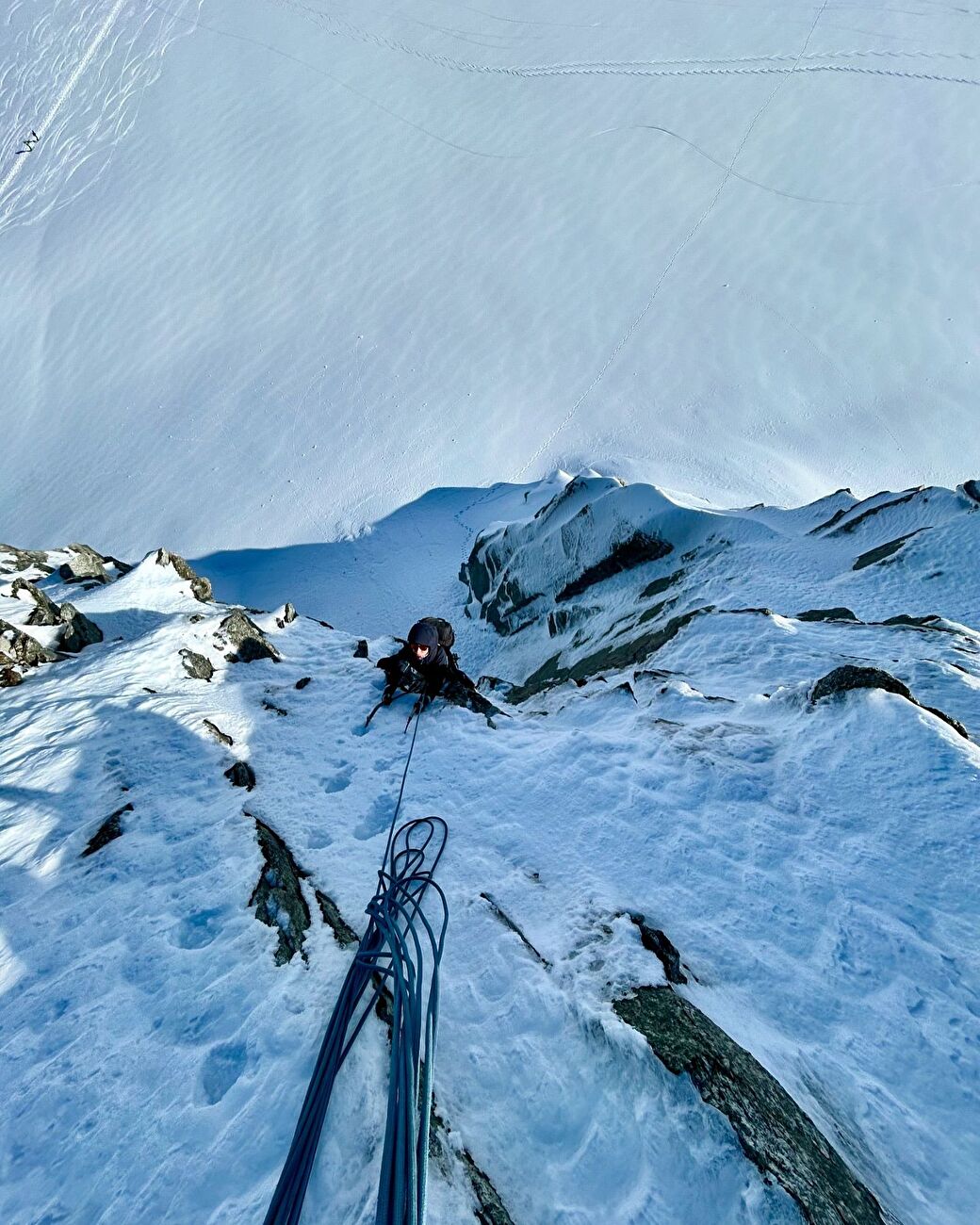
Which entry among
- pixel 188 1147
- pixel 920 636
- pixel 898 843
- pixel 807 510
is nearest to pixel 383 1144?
pixel 188 1147

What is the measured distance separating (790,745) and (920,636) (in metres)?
3.85

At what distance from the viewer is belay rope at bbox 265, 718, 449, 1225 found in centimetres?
236

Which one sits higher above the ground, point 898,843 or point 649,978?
point 898,843

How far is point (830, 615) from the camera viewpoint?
9.22m

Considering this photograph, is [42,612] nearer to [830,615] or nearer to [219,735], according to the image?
[219,735]

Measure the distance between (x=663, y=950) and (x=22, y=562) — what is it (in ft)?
55.4

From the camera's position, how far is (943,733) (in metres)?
4.54

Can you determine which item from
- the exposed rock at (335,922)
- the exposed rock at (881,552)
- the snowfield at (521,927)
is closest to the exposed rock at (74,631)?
the snowfield at (521,927)

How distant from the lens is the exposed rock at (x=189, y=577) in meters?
12.6

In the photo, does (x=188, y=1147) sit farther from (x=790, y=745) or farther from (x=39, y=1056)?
(x=790, y=745)

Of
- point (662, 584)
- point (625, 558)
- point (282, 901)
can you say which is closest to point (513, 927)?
point (282, 901)

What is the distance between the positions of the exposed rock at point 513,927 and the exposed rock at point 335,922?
90cm

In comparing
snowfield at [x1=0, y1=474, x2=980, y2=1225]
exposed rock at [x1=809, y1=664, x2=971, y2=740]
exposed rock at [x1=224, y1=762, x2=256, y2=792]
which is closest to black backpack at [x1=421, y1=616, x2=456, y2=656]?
snowfield at [x1=0, y1=474, x2=980, y2=1225]

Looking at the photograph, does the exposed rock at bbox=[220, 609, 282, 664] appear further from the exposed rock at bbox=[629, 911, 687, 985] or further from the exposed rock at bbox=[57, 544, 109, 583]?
the exposed rock at bbox=[629, 911, 687, 985]
